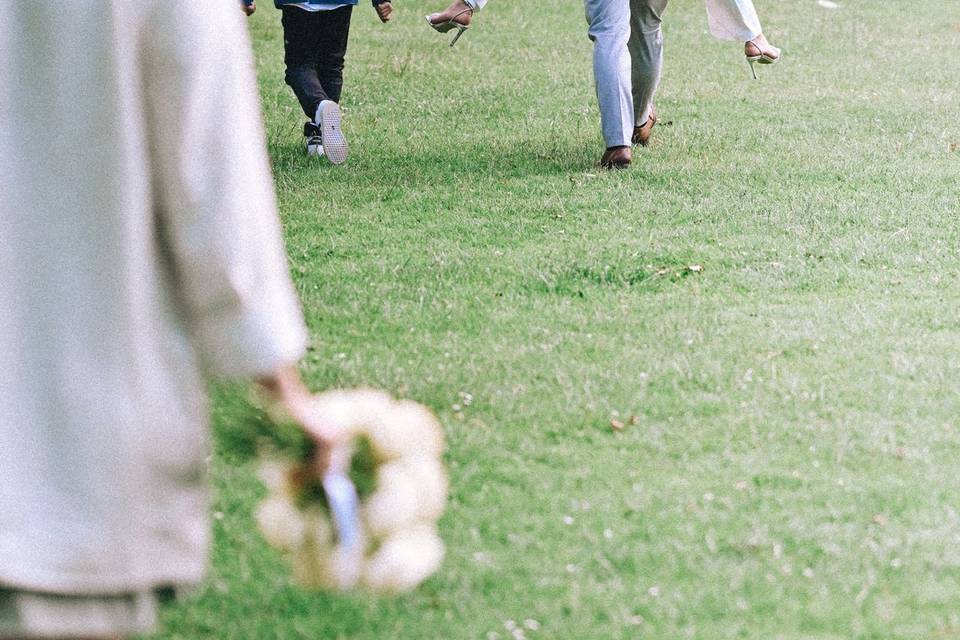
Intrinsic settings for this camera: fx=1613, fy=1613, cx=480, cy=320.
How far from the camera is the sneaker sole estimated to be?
28.8 ft

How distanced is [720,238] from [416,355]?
7.12 ft

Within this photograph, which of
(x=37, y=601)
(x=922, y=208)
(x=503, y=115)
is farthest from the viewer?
(x=503, y=115)

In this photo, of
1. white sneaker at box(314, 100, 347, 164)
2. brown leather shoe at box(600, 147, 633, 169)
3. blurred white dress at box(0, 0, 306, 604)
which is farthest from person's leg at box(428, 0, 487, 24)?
blurred white dress at box(0, 0, 306, 604)

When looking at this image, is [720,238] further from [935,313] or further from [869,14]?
[869,14]

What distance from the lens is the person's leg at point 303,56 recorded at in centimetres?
904

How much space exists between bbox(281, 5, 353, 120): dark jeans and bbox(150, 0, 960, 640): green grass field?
40 cm

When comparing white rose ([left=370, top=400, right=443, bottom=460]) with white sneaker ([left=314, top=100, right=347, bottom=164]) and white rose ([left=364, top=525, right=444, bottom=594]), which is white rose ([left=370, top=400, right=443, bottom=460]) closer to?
white rose ([left=364, top=525, right=444, bottom=594])

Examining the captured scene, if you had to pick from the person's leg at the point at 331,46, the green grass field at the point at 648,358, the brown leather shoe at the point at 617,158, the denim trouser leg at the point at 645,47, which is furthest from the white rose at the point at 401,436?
the denim trouser leg at the point at 645,47

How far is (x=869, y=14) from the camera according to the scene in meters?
16.4

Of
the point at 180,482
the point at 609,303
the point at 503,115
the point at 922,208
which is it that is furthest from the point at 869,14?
the point at 180,482

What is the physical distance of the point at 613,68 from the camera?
868cm

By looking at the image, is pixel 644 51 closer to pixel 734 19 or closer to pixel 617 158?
pixel 734 19

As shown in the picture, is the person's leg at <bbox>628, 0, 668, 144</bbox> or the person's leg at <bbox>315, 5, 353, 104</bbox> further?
the person's leg at <bbox>628, 0, 668, 144</bbox>

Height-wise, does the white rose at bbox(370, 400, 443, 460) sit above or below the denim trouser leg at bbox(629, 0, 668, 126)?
above
